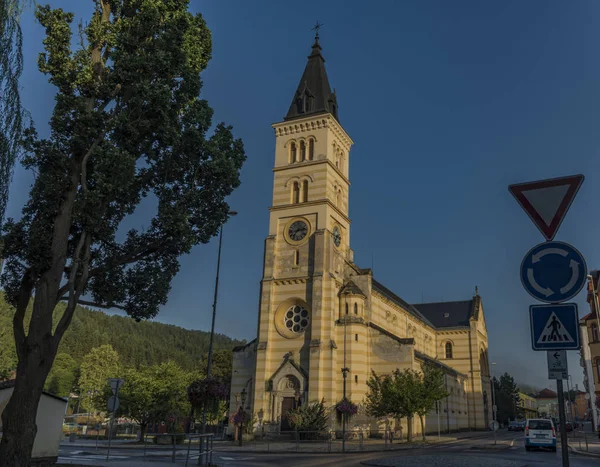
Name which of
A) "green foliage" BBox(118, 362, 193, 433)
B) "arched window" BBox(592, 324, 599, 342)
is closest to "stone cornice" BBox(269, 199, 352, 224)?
"green foliage" BBox(118, 362, 193, 433)

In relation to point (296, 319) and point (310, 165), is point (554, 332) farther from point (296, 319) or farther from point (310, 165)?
point (310, 165)

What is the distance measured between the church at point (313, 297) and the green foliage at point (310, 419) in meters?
1.01

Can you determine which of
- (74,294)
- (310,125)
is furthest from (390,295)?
(74,294)

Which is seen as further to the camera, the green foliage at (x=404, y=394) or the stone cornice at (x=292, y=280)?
the stone cornice at (x=292, y=280)

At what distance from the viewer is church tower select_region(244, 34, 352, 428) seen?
40438mm

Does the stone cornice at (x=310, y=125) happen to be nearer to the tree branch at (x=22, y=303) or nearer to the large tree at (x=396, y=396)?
the large tree at (x=396, y=396)

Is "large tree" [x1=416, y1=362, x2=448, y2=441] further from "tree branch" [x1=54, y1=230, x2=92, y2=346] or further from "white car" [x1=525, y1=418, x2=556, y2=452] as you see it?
"tree branch" [x1=54, y1=230, x2=92, y2=346]

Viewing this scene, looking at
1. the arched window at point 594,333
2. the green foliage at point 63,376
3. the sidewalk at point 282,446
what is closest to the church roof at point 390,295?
the sidewalk at point 282,446

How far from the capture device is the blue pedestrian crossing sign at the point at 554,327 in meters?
5.91

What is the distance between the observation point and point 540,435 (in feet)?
95.7

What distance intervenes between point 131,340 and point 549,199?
412ft

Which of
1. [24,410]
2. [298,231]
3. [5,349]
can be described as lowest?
[24,410]

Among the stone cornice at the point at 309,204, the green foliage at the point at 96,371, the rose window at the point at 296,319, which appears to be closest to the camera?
the rose window at the point at 296,319

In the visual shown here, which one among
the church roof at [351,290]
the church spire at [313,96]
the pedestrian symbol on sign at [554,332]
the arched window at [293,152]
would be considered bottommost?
the pedestrian symbol on sign at [554,332]
